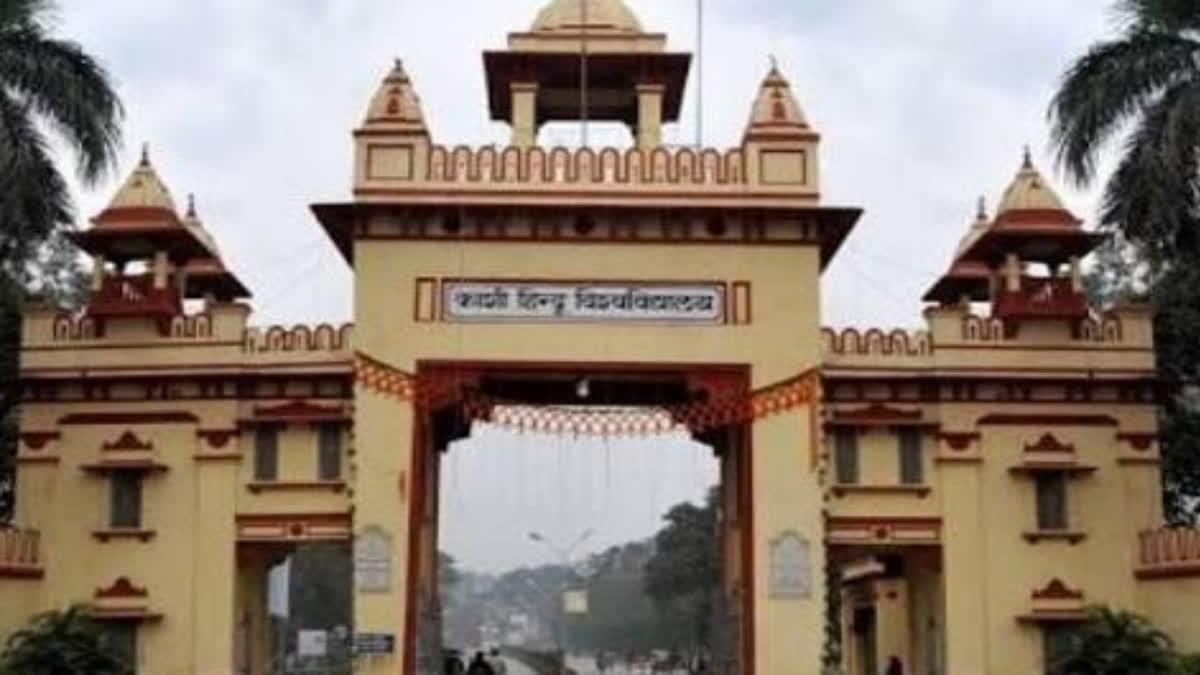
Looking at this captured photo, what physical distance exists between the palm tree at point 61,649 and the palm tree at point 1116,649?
39.7 ft

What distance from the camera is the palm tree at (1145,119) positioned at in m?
22.8

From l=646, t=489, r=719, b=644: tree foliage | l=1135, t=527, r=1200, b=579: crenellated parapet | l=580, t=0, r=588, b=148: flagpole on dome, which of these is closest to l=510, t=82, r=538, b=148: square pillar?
l=580, t=0, r=588, b=148: flagpole on dome

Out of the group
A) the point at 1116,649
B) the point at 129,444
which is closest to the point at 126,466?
the point at 129,444

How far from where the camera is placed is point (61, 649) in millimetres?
21734

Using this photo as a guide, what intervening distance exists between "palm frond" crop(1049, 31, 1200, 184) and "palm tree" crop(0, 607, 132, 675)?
1414 cm

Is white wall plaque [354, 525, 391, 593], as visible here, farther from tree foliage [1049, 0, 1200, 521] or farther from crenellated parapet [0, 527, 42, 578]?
tree foliage [1049, 0, 1200, 521]

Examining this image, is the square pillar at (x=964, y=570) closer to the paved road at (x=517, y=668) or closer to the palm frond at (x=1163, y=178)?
the palm frond at (x=1163, y=178)

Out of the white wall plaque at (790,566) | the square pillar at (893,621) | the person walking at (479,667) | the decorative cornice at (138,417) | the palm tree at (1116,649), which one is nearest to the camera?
the palm tree at (1116,649)

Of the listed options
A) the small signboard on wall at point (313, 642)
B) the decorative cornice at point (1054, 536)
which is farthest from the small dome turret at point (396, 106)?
the small signboard on wall at point (313, 642)

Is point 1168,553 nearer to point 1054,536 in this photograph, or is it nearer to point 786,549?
point 1054,536

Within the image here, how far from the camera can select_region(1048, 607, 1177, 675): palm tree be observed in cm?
2153

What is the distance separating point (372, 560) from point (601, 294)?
4.55m

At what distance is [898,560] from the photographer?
2648 centimetres

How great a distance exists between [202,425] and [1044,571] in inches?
448
